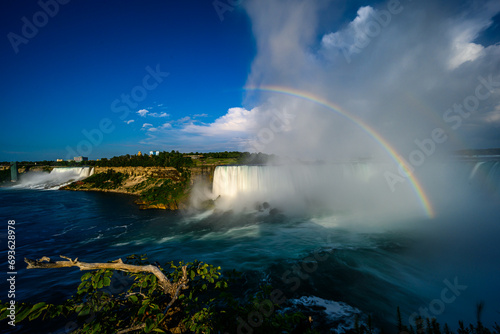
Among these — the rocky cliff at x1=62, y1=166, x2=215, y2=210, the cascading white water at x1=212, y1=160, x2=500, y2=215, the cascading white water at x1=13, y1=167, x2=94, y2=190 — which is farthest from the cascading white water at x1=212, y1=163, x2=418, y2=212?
the cascading white water at x1=13, y1=167, x2=94, y2=190

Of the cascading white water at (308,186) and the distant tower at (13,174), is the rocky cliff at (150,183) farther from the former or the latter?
the distant tower at (13,174)

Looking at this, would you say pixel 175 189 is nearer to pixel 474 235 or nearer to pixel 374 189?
pixel 374 189

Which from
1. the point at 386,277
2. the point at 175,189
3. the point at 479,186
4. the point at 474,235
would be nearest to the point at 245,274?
the point at 386,277

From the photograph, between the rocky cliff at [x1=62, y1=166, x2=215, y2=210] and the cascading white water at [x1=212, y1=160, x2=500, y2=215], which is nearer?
the cascading white water at [x1=212, y1=160, x2=500, y2=215]

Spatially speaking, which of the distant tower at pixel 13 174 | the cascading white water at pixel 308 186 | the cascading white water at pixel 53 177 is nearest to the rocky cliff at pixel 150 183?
the cascading white water at pixel 308 186

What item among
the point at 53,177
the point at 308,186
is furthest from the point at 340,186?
the point at 53,177

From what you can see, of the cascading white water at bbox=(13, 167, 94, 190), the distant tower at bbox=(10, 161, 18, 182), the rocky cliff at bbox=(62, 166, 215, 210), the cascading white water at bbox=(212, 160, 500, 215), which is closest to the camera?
the cascading white water at bbox=(212, 160, 500, 215)

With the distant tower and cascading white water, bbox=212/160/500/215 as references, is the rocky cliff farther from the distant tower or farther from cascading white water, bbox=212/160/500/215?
the distant tower

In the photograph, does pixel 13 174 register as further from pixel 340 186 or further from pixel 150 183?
pixel 340 186

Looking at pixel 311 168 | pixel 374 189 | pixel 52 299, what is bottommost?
pixel 52 299
